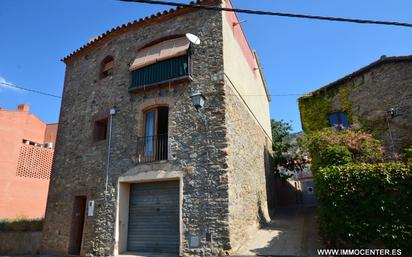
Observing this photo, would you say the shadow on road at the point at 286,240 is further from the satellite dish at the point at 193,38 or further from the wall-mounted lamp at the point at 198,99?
the satellite dish at the point at 193,38

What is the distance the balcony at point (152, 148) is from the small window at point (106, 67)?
4298 millimetres

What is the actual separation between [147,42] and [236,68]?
12.5 feet

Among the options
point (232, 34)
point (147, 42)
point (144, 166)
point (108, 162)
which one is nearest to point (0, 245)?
point (108, 162)

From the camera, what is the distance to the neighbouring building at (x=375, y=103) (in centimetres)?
1180

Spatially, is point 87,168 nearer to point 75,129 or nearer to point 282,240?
point 75,129

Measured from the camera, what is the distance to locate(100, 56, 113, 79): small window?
12.5 m

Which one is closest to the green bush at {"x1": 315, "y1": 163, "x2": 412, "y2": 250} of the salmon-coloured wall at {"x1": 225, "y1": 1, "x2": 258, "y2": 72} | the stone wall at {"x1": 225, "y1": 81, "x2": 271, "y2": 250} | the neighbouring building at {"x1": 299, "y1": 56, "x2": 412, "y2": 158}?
the stone wall at {"x1": 225, "y1": 81, "x2": 271, "y2": 250}

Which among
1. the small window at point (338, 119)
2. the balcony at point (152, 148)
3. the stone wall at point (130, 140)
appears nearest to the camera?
the stone wall at point (130, 140)

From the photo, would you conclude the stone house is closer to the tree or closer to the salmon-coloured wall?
the salmon-coloured wall

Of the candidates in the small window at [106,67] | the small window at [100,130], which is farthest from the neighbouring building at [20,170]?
the small window at [106,67]

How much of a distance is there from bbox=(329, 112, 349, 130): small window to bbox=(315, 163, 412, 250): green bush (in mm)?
6683

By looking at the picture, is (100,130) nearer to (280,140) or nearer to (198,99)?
(198,99)

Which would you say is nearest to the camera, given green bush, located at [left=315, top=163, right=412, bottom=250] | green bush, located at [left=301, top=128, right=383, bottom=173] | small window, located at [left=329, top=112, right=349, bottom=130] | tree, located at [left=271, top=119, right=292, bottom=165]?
green bush, located at [left=315, top=163, right=412, bottom=250]

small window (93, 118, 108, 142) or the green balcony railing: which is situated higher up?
the green balcony railing
